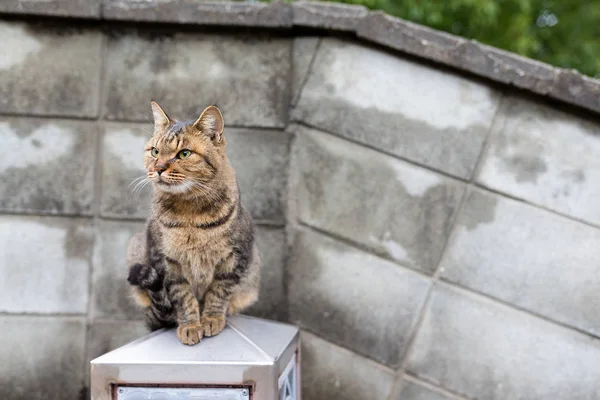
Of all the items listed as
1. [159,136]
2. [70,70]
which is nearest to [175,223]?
[159,136]

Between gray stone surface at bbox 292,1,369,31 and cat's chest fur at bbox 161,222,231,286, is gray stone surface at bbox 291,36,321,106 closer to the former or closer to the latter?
gray stone surface at bbox 292,1,369,31

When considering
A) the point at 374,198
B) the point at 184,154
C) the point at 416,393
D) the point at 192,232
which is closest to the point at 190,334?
the point at 192,232

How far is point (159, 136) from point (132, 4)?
1.08m

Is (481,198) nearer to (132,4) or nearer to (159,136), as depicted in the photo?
(159,136)

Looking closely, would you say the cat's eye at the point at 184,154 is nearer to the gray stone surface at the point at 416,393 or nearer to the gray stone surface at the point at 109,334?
the gray stone surface at the point at 109,334

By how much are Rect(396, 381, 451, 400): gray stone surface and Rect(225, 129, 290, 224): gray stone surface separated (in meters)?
1.09

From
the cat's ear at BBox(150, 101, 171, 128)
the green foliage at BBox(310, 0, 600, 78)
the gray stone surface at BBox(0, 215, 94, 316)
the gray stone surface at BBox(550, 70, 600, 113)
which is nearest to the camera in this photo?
the cat's ear at BBox(150, 101, 171, 128)

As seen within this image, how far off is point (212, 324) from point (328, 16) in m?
1.74

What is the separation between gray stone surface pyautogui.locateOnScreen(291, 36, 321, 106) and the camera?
10.8ft

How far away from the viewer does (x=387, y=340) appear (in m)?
3.24

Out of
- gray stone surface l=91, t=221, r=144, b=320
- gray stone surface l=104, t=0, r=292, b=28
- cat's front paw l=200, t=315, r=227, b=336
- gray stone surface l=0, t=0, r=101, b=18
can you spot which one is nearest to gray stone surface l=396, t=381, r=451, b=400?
cat's front paw l=200, t=315, r=227, b=336

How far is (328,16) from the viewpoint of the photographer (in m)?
3.21

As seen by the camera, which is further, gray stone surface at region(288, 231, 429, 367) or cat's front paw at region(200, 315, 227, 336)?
gray stone surface at region(288, 231, 429, 367)

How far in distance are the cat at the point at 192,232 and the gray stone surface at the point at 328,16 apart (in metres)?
1.02
